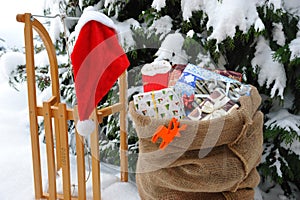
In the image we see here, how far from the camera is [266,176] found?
1.71 meters

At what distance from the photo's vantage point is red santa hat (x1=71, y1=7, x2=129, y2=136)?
1.29 metres

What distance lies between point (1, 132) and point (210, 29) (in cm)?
146

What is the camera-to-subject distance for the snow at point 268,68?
159 centimetres

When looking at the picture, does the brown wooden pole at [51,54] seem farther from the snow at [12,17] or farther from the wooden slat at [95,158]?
the snow at [12,17]

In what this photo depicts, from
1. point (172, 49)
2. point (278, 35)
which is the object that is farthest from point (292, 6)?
point (172, 49)

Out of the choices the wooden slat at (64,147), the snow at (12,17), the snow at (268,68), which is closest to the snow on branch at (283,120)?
the snow at (268,68)

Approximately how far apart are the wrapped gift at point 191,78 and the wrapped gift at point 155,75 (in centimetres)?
6

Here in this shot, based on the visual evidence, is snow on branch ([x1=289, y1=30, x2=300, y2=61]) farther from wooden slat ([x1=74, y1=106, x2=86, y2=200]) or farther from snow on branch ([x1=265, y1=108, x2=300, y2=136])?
wooden slat ([x1=74, y1=106, x2=86, y2=200])

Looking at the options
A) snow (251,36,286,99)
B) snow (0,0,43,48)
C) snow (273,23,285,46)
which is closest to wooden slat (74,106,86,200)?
snow (251,36,286,99)

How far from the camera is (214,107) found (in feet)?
4.04

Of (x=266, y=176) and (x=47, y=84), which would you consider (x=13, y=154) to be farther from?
(x=266, y=176)

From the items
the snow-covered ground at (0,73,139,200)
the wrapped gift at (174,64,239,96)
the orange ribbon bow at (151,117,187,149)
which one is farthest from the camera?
the snow-covered ground at (0,73,139,200)

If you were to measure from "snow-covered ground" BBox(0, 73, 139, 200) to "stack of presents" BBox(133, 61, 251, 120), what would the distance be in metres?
0.60

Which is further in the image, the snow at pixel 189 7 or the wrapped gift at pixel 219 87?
the snow at pixel 189 7
